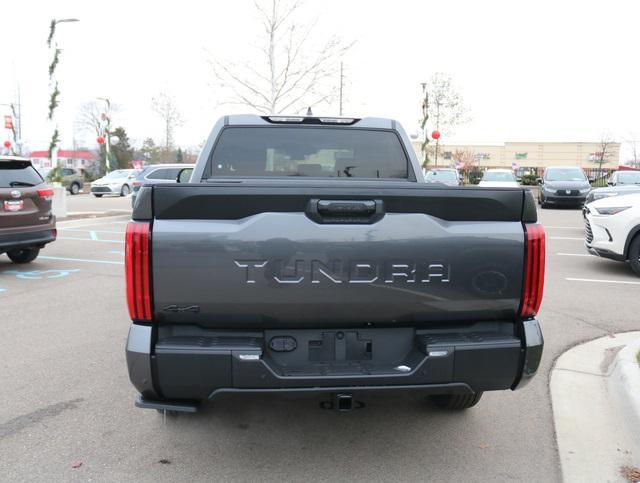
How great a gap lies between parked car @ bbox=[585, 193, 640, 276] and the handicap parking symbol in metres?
8.82

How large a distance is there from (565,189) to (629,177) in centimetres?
329

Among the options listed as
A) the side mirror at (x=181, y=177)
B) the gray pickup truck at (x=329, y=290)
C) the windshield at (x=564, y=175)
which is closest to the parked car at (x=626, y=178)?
the windshield at (x=564, y=175)

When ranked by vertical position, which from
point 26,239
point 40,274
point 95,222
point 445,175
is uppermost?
point 445,175

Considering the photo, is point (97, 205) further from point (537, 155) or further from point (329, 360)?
point (537, 155)

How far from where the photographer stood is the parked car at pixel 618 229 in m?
8.58

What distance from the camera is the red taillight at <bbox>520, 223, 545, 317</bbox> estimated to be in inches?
110

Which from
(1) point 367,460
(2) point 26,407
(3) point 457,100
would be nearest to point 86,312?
(2) point 26,407

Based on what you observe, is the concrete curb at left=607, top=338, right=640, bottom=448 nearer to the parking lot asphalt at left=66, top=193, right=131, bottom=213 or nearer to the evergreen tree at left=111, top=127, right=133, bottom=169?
the parking lot asphalt at left=66, top=193, right=131, bottom=213

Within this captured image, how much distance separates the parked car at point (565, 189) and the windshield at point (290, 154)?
20.9 meters

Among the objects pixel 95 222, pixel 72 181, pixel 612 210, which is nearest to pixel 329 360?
pixel 612 210

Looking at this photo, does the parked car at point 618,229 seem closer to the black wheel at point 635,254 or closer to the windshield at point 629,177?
the black wheel at point 635,254

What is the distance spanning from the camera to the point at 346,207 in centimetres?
273

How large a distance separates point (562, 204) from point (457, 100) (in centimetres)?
2800

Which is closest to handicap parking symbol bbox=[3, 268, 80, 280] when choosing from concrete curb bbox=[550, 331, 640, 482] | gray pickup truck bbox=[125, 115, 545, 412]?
gray pickup truck bbox=[125, 115, 545, 412]
